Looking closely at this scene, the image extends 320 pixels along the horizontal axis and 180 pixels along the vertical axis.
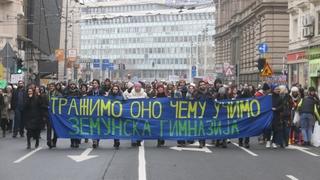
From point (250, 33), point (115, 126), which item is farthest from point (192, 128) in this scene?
point (250, 33)

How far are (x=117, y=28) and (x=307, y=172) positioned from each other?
119372 mm

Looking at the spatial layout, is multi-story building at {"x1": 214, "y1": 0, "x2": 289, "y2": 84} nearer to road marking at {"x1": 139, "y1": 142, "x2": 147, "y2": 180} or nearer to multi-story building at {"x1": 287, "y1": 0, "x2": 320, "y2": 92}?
multi-story building at {"x1": 287, "y1": 0, "x2": 320, "y2": 92}

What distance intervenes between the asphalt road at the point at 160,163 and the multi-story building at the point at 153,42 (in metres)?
96.6

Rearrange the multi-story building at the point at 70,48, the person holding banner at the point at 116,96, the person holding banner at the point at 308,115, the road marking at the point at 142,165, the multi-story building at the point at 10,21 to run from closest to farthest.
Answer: the road marking at the point at 142,165 < the person holding banner at the point at 116,96 < the person holding banner at the point at 308,115 < the multi-story building at the point at 10,21 < the multi-story building at the point at 70,48

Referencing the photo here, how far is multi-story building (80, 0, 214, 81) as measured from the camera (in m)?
123

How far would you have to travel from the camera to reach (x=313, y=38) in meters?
41.8

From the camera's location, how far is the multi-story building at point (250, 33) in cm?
5588

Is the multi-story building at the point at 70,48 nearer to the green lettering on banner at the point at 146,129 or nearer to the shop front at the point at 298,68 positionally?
the shop front at the point at 298,68

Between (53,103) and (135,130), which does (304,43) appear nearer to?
(135,130)

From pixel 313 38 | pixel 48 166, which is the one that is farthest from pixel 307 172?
pixel 313 38

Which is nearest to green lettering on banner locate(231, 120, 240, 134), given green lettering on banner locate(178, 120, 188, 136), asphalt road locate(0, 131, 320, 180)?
asphalt road locate(0, 131, 320, 180)

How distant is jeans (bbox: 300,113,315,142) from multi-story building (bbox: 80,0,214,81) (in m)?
94.2

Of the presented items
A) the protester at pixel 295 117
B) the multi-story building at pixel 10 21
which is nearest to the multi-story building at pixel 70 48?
the multi-story building at pixel 10 21

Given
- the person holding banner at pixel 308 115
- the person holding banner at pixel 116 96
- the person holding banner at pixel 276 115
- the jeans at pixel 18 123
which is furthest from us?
the jeans at pixel 18 123
